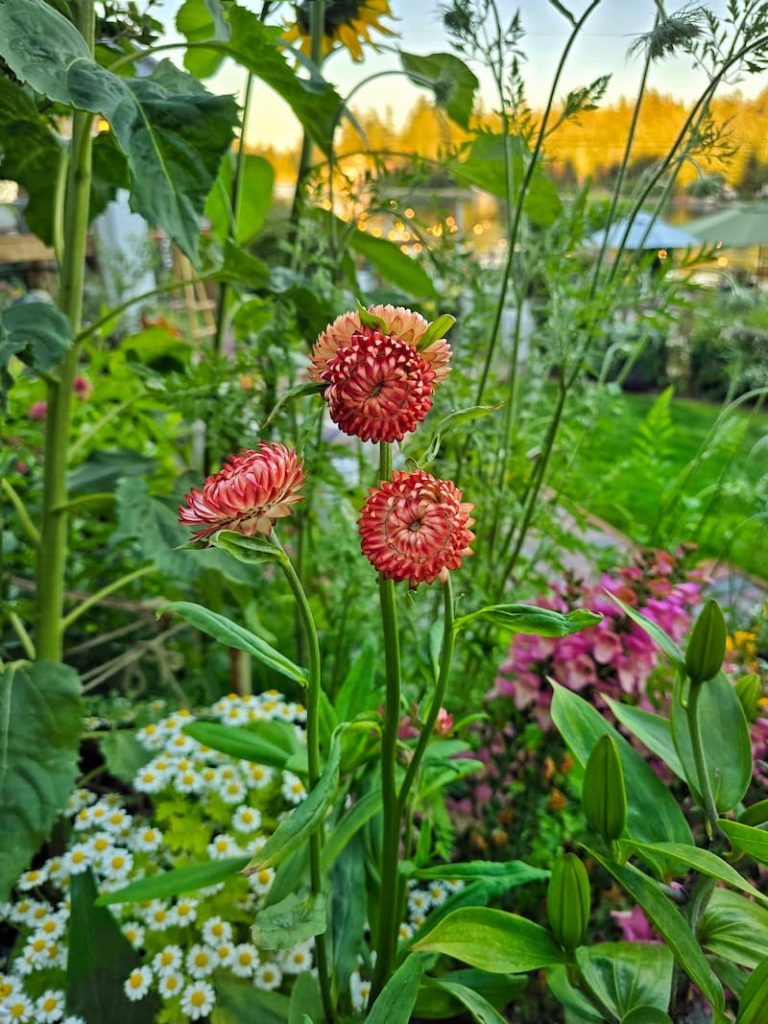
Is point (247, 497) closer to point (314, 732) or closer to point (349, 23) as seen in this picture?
point (314, 732)

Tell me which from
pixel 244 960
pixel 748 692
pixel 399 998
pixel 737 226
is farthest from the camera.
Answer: pixel 737 226

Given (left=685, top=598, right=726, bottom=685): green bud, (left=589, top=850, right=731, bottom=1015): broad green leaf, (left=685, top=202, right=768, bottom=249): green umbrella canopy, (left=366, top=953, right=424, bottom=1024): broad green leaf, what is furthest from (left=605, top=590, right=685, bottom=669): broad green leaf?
(left=685, top=202, right=768, bottom=249): green umbrella canopy

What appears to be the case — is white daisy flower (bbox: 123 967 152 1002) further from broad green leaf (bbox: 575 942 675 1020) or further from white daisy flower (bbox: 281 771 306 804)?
broad green leaf (bbox: 575 942 675 1020)

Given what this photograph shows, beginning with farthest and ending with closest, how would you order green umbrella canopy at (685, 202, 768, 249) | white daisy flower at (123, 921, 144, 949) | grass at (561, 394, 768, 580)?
green umbrella canopy at (685, 202, 768, 249) → grass at (561, 394, 768, 580) → white daisy flower at (123, 921, 144, 949)

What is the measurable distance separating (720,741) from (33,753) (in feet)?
1.72

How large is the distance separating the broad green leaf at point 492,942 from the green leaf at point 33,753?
0.34m

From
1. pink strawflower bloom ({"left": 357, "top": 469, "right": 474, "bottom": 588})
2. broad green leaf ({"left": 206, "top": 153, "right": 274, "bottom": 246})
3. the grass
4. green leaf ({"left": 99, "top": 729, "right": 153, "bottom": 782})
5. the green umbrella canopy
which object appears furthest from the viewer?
the green umbrella canopy

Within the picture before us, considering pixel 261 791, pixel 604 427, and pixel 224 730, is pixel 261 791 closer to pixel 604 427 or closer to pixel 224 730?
pixel 224 730

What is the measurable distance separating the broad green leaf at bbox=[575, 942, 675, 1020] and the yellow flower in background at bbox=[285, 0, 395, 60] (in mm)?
826

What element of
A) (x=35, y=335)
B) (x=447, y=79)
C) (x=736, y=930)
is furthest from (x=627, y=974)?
(x=447, y=79)

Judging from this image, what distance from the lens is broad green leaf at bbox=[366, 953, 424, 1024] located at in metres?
0.38

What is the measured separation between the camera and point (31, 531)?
72 cm

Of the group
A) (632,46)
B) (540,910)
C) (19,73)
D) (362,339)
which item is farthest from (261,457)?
(540,910)

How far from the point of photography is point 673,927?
Result: 389 millimetres
